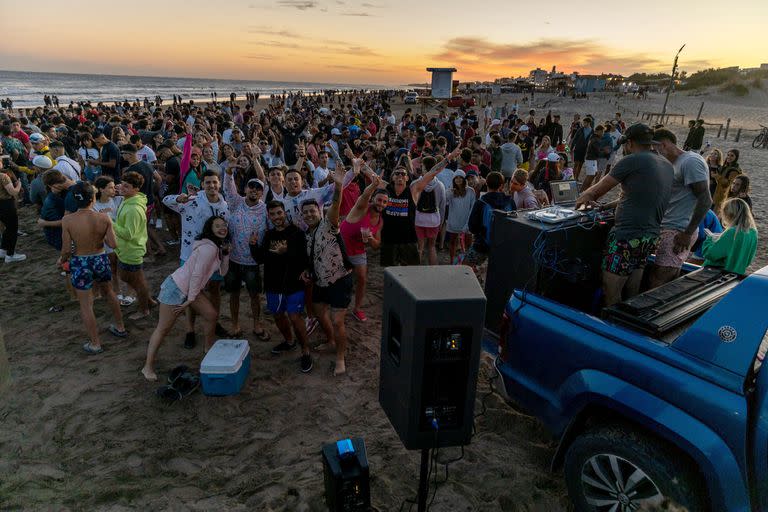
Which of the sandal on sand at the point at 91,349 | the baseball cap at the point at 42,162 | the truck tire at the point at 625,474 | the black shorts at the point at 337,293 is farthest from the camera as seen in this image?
the baseball cap at the point at 42,162

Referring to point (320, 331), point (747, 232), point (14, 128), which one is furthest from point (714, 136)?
point (14, 128)

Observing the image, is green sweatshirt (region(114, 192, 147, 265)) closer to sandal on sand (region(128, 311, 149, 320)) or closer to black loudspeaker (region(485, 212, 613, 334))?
sandal on sand (region(128, 311, 149, 320))

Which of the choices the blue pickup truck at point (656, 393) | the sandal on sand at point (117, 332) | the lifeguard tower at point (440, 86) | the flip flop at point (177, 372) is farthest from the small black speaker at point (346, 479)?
the lifeguard tower at point (440, 86)

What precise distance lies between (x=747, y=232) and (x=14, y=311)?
8.73m

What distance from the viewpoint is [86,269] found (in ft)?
15.3

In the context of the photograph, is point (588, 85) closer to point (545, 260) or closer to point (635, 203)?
point (635, 203)

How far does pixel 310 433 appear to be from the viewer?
12.2ft

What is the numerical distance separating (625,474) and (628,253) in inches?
70.8

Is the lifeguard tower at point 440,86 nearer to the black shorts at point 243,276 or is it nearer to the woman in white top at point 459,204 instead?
the woman in white top at point 459,204

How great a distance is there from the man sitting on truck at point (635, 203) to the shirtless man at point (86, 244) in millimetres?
4919

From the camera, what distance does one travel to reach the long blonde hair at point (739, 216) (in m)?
3.90

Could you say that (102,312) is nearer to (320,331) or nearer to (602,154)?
(320,331)

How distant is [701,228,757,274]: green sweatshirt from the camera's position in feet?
12.8

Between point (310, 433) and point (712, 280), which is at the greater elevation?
point (712, 280)
